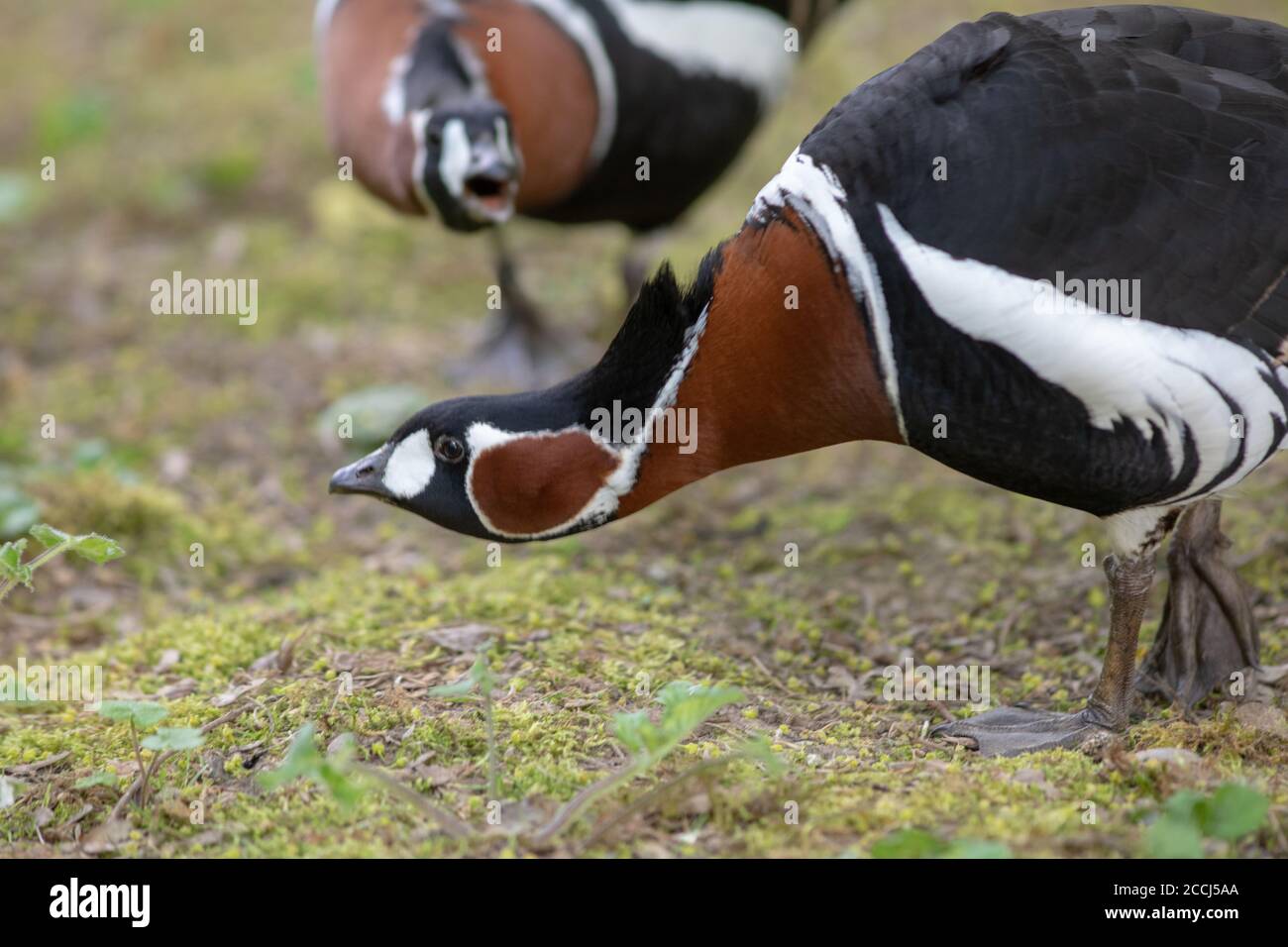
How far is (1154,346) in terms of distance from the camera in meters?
3.08

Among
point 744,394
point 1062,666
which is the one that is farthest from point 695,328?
point 1062,666

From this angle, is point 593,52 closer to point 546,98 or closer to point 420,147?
point 546,98

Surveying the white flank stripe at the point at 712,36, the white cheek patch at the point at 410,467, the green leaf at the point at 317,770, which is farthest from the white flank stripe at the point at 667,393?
the white flank stripe at the point at 712,36

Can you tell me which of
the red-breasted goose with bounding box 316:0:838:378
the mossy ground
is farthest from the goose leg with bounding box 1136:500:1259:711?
the red-breasted goose with bounding box 316:0:838:378

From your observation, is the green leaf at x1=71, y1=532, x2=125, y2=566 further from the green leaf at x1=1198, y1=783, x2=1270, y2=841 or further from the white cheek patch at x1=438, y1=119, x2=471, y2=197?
the green leaf at x1=1198, y1=783, x2=1270, y2=841

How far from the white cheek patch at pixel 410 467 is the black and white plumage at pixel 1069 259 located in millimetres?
959

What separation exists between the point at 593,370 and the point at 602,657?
34.1 inches

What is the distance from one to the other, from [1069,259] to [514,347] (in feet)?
11.2

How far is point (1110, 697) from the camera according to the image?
3.46 meters

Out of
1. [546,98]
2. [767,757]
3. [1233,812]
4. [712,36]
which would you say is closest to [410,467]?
[767,757]

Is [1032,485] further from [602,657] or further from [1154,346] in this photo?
[602,657]

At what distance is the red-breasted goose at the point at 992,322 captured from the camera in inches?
122

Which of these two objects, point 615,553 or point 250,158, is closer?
point 615,553

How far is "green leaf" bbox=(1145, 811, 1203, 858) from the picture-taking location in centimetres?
258
